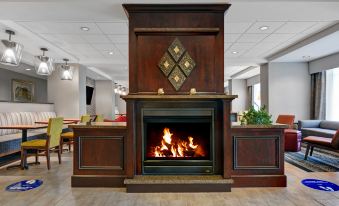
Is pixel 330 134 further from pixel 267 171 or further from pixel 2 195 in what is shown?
pixel 2 195

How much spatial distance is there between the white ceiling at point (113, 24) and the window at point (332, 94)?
2301mm

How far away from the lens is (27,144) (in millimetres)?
4492

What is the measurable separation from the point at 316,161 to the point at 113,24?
505 cm

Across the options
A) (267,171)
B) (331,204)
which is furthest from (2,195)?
(331,204)

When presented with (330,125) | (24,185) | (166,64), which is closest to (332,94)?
(330,125)

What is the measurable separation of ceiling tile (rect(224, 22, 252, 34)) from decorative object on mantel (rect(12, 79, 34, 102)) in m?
9.38

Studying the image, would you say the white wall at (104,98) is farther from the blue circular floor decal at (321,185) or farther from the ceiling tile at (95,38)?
the blue circular floor decal at (321,185)

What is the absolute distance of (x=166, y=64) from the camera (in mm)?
3623

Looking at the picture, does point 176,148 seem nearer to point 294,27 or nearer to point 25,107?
point 294,27

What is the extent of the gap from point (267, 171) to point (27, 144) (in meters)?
4.26

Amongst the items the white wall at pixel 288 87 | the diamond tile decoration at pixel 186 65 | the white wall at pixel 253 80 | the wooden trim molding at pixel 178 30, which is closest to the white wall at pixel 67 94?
the wooden trim molding at pixel 178 30

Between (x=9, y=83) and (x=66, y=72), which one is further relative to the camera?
(x=9, y=83)

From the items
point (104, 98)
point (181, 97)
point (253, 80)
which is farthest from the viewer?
point (104, 98)

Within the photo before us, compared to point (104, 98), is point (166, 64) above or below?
above
